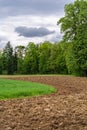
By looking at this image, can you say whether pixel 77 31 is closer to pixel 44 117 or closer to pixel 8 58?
pixel 44 117

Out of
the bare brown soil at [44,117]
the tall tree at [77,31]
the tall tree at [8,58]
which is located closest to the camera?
the bare brown soil at [44,117]

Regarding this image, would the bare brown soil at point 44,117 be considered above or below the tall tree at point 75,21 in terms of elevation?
below

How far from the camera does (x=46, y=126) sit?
30.6ft

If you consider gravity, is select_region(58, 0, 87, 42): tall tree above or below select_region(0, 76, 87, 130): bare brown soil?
above

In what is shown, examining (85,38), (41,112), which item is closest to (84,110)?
(41,112)

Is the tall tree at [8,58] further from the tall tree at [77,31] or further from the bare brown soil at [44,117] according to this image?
the bare brown soil at [44,117]

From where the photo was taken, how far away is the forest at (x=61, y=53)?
5309 centimetres

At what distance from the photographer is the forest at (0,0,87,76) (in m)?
53.1

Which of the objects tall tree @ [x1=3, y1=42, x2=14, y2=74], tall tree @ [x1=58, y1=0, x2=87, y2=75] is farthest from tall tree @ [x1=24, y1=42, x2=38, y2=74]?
tall tree @ [x1=58, y1=0, x2=87, y2=75]

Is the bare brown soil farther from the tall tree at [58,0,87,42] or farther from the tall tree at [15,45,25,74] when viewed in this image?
the tall tree at [15,45,25,74]

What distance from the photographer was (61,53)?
86438 mm

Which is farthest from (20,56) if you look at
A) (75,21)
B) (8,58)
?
(75,21)

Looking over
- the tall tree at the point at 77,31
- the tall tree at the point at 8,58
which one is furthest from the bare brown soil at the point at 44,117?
the tall tree at the point at 8,58

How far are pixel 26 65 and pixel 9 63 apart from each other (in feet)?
15.8
